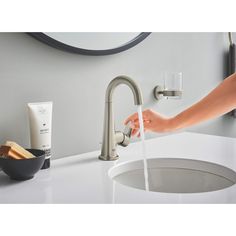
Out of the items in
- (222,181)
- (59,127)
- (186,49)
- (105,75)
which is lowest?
(222,181)

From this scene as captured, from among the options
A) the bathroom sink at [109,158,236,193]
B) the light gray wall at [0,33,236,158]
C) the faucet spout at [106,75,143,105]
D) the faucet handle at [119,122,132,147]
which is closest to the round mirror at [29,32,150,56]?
the light gray wall at [0,33,236,158]

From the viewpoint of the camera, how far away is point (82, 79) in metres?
1.01

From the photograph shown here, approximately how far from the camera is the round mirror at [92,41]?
898mm

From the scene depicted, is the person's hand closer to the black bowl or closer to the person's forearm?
the person's forearm

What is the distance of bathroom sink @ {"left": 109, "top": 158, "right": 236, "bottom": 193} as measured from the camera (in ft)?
3.04

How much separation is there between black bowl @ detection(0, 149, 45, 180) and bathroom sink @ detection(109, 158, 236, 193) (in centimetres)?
24

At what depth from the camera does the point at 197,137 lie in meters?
1.30

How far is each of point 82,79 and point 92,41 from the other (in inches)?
4.8

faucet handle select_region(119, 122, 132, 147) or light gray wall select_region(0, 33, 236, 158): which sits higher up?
light gray wall select_region(0, 33, 236, 158)

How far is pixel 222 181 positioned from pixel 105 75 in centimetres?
50

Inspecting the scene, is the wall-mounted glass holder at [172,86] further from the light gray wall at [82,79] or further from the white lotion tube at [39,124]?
the white lotion tube at [39,124]

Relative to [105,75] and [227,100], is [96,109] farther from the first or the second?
[227,100]
